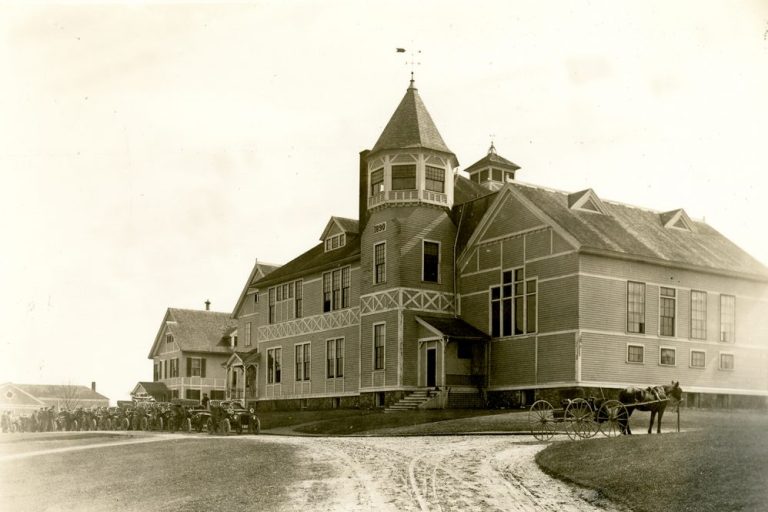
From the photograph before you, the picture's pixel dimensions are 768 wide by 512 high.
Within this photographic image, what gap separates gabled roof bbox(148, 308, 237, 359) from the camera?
7769 cm

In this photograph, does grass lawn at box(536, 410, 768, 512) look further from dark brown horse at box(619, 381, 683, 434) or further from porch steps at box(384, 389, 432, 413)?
porch steps at box(384, 389, 432, 413)

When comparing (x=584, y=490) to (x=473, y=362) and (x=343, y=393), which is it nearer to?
(x=473, y=362)

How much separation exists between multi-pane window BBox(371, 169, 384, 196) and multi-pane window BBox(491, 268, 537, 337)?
7095mm

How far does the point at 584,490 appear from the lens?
15844 mm

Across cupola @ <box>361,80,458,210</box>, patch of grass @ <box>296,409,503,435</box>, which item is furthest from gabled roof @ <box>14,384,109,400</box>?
patch of grass @ <box>296,409,503,435</box>

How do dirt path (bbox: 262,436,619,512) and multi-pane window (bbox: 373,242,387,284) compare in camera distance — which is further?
multi-pane window (bbox: 373,242,387,284)

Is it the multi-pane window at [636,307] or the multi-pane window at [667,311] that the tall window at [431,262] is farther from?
the multi-pane window at [667,311]

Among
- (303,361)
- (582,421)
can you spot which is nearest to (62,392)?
(303,361)

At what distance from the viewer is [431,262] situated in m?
40.2

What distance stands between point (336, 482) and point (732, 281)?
25730 millimetres

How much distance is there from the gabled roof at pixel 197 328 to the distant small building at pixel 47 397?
1075 inches

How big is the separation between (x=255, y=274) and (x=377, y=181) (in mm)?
24239

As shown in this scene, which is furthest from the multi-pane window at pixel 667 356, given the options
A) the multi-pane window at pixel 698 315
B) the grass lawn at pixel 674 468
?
the grass lawn at pixel 674 468

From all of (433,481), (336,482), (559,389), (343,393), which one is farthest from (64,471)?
(343,393)
